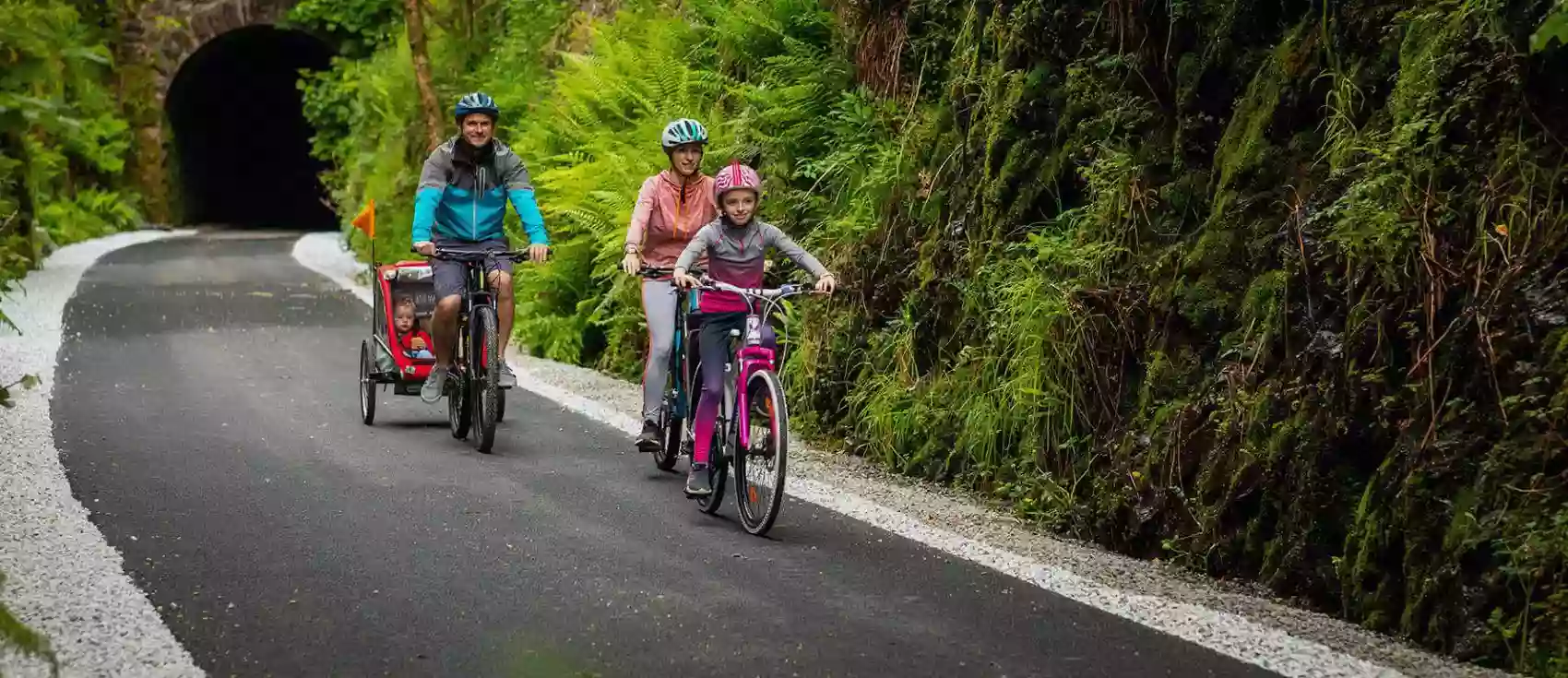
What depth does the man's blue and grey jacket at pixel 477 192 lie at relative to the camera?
1079 centimetres

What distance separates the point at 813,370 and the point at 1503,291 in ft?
18.7

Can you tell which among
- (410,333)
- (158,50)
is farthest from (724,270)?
(158,50)

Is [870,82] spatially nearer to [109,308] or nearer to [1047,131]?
[1047,131]

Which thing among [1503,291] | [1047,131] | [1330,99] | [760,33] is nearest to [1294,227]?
[1330,99]

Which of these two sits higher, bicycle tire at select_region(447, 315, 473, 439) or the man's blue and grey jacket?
the man's blue and grey jacket

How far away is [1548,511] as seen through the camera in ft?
18.4

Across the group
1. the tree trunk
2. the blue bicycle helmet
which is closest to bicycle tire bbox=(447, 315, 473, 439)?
the blue bicycle helmet

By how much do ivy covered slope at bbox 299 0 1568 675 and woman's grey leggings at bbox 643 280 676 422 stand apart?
139 cm

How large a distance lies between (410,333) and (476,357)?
1.27 metres

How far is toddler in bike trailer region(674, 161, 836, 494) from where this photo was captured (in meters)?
8.46

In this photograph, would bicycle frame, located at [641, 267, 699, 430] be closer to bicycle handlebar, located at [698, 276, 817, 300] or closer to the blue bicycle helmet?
bicycle handlebar, located at [698, 276, 817, 300]

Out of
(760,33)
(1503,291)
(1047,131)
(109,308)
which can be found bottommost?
(109,308)

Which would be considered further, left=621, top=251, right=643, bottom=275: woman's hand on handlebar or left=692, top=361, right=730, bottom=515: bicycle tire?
left=621, top=251, right=643, bottom=275: woman's hand on handlebar

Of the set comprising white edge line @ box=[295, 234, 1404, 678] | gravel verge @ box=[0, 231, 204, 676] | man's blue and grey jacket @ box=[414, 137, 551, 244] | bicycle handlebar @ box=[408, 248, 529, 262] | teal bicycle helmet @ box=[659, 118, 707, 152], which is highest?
teal bicycle helmet @ box=[659, 118, 707, 152]
